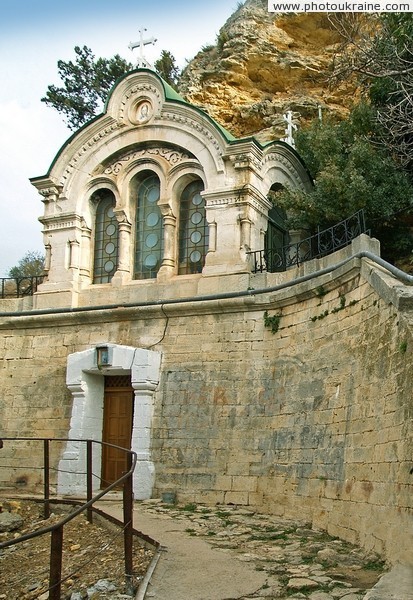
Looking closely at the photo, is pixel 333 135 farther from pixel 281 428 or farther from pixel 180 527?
pixel 180 527

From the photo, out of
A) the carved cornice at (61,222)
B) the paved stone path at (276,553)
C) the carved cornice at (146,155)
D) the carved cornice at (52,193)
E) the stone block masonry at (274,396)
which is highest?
the carved cornice at (146,155)

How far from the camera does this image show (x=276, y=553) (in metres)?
6.86

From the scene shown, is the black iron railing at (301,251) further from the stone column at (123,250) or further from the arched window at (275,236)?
→ the stone column at (123,250)

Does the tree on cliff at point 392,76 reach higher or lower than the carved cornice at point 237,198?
higher

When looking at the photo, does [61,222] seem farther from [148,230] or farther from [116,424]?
[116,424]

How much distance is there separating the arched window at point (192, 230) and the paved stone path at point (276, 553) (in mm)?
4375

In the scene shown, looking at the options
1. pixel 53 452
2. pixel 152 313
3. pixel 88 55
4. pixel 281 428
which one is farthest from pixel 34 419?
pixel 88 55

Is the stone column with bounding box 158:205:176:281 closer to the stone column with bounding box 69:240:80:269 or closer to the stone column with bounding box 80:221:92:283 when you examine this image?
the stone column with bounding box 80:221:92:283

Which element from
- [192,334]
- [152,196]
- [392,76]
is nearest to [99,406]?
[192,334]

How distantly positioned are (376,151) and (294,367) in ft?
17.9

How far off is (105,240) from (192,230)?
191 centimetres

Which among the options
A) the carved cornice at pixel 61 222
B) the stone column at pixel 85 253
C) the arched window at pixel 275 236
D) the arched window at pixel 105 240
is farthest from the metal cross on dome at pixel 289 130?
the carved cornice at pixel 61 222

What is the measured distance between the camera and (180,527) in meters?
8.34

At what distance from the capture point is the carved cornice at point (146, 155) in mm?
12516
